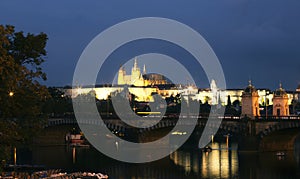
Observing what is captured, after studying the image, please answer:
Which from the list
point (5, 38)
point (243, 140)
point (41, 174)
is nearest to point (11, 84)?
point (5, 38)

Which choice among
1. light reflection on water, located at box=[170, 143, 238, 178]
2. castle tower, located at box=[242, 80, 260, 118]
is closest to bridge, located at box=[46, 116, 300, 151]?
light reflection on water, located at box=[170, 143, 238, 178]

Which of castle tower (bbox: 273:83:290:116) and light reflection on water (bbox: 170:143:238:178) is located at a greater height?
castle tower (bbox: 273:83:290:116)

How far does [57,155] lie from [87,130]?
75.1 ft

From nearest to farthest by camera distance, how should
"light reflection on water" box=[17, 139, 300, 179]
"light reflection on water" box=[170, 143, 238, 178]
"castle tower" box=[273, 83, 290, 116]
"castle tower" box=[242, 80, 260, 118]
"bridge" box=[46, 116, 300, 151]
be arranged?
1. "light reflection on water" box=[17, 139, 300, 179]
2. "light reflection on water" box=[170, 143, 238, 178]
3. "bridge" box=[46, 116, 300, 151]
4. "castle tower" box=[242, 80, 260, 118]
5. "castle tower" box=[273, 83, 290, 116]

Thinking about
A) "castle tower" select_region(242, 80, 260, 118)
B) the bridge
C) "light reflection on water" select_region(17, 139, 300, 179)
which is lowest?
"light reflection on water" select_region(17, 139, 300, 179)

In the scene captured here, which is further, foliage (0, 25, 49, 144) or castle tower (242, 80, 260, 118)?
castle tower (242, 80, 260, 118)

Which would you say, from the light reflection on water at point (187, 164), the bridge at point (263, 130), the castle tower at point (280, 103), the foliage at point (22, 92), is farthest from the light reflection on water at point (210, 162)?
the foliage at point (22, 92)

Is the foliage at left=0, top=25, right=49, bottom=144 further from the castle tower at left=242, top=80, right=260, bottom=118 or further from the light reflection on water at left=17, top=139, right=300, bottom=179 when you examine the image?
the castle tower at left=242, top=80, right=260, bottom=118

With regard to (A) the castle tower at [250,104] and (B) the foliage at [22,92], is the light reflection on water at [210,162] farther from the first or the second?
(B) the foliage at [22,92]

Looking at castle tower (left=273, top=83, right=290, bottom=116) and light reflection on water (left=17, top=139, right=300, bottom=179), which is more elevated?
castle tower (left=273, top=83, right=290, bottom=116)

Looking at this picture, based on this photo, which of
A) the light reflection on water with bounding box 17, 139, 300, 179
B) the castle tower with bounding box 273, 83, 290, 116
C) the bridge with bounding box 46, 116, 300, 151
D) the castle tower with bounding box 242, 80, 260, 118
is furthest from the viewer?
the castle tower with bounding box 273, 83, 290, 116

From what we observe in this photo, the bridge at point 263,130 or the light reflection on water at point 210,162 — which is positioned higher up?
the bridge at point 263,130

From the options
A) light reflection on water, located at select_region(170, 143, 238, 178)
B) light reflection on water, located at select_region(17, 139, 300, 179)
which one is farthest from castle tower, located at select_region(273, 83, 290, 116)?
light reflection on water, located at select_region(170, 143, 238, 178)

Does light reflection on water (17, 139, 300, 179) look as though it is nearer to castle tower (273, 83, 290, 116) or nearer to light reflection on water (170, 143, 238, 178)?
light reflection on water (170, 143, 238, 178)
